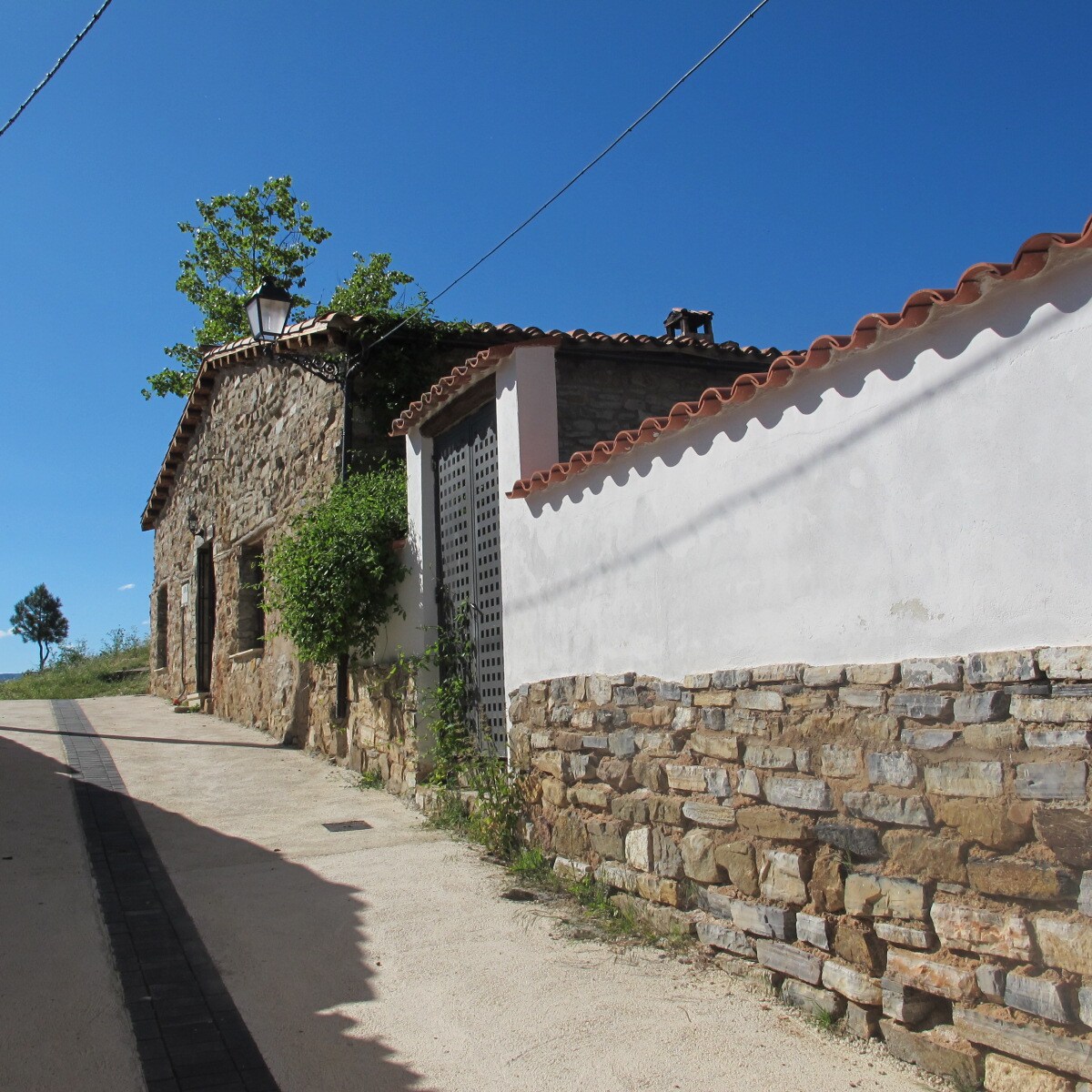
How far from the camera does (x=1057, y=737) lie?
9.29ft

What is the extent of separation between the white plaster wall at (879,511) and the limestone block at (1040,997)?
95 centimetres

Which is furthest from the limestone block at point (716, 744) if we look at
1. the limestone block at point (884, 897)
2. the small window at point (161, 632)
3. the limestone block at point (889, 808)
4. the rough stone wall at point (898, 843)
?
the small window at point (161, 632)

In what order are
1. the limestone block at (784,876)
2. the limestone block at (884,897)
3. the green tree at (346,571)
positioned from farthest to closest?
the green tree at (346,571) → the limestone block at (784,876) → the limestone block at (884,897)

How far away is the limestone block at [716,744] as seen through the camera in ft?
13.5

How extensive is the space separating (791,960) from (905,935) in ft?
2.01

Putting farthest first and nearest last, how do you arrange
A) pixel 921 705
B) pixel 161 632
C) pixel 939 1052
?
pixel 161 632 < pixel 921 705 < pixel 939 1052

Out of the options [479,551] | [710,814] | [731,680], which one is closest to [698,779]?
[710,814]

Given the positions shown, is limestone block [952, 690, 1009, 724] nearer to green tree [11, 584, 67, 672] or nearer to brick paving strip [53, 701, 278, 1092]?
brick paving strip [53, 701, 278, 1092]

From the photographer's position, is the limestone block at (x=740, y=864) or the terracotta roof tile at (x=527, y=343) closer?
the limestone block at (x=740, y=864)

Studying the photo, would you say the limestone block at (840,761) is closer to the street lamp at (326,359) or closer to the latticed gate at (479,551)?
the latticed gate at (479,551)

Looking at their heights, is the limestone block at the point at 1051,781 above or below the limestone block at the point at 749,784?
above

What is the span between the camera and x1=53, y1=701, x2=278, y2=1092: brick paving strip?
338cm

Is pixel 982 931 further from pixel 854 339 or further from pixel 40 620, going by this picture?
pixel 40 620

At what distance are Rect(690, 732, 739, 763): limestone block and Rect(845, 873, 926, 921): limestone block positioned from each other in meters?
0.73
